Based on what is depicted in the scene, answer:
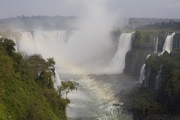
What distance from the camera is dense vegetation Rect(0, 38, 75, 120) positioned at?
14.8 metres

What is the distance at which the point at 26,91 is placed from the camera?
59.2 ft

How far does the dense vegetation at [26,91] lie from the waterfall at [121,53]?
2434 centimetres

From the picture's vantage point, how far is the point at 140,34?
1778 inches

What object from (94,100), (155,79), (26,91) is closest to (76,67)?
(94,100)

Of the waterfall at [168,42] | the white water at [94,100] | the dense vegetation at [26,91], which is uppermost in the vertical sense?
the waterfall at [168,42]

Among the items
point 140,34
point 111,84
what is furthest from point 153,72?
point 140,34

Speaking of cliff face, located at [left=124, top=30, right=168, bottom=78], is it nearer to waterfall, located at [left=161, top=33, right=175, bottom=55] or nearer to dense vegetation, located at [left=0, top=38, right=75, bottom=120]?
waterfall, located at [left=161, top=33, right=175, bottom=55]

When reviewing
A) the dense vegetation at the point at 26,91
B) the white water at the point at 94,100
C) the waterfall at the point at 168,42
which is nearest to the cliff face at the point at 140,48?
the waterfall at the point at 168,42

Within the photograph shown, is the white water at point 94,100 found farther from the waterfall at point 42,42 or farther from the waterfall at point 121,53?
the waterfall at point 42,42

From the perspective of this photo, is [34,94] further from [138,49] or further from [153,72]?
[138,49]

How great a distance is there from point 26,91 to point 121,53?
105ft

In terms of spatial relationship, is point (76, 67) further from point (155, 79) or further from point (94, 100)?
point (155, 79)

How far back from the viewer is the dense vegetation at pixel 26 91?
14.8 m

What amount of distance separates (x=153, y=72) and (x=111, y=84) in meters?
7.01
